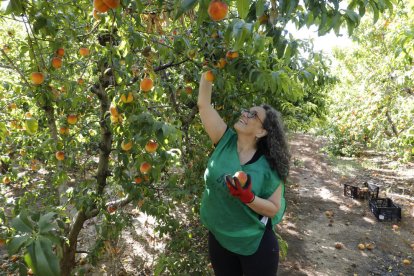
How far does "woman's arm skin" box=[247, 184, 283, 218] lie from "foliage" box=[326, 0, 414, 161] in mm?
1943

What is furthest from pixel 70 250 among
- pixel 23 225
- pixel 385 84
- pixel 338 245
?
Answer: pixel 385 84

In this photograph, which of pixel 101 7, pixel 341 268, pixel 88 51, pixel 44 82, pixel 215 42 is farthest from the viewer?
pixel 341 268

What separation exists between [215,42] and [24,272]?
1.88m

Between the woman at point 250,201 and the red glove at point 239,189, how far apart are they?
0.03 meters

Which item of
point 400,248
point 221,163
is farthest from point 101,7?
point 400,248

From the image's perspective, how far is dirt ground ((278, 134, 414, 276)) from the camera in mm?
4578

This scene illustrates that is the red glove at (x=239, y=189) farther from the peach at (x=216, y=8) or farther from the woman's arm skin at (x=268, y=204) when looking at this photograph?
the peach at (x=216, y=8)

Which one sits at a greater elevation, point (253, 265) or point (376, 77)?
point (376, 77)

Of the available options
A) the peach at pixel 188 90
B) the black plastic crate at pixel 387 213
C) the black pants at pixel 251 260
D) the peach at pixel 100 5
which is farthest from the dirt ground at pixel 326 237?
the peach at pixel 100 5

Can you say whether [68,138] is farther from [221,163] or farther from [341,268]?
[341,268]

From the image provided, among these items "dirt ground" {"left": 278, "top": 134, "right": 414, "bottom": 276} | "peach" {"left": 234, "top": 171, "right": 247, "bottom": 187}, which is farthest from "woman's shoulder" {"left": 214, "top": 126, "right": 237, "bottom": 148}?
"dirt ground" {"left": 278, "top": 134, "right": 414, "bottom": 276}

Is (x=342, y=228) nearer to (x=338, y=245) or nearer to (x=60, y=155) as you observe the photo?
(x=338, y=245)

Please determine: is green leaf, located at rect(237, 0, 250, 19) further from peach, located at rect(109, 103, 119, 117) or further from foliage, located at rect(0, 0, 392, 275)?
peach, located at rect(109, 103, 119, 117)

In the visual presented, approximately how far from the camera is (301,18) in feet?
5.66
